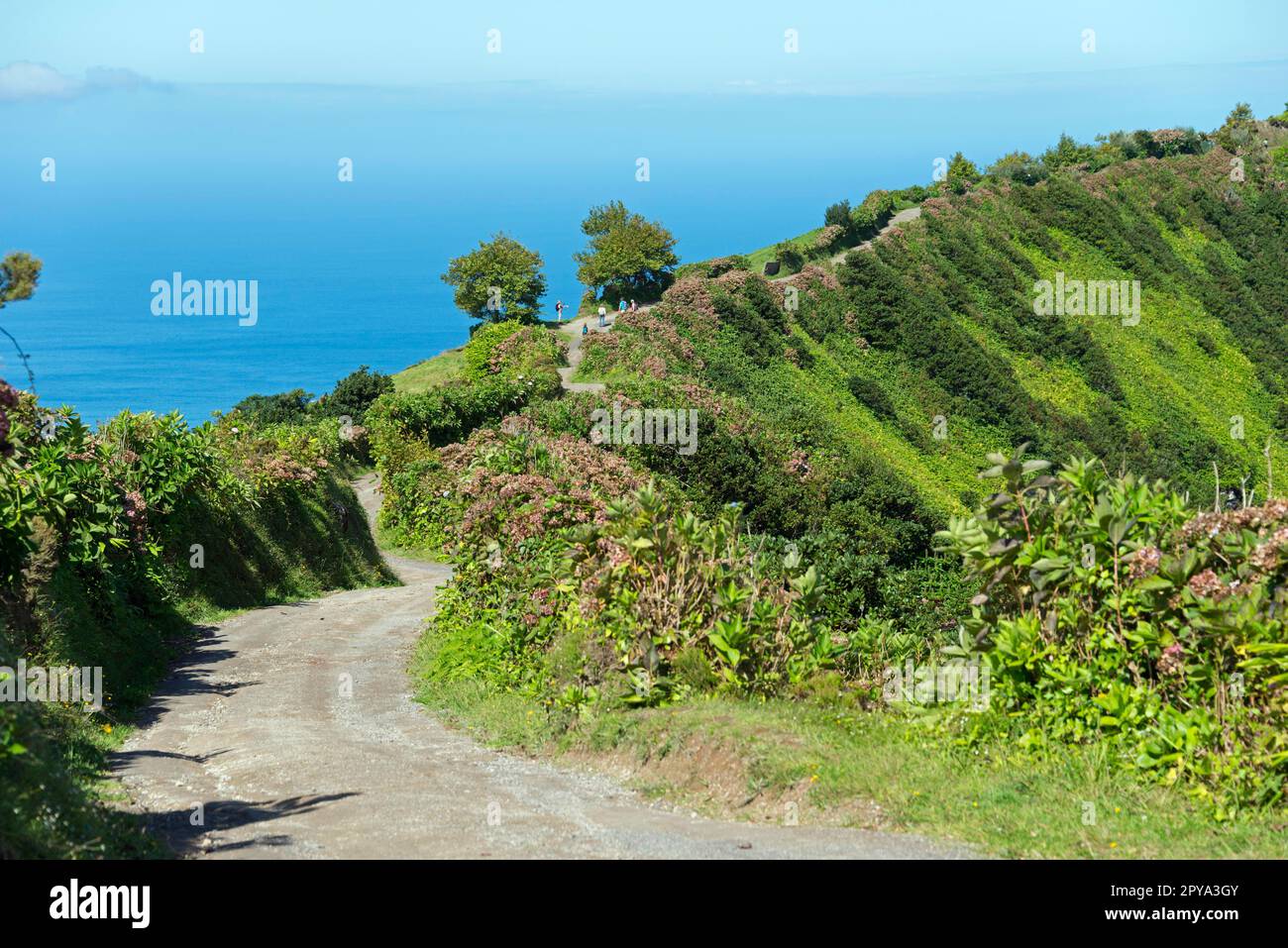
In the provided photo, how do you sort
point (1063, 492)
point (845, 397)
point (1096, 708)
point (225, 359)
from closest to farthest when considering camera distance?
point (1096, 708) → point (1063, 492) → point (845, 397) → point (225, 359)

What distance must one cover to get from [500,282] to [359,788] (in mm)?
51465

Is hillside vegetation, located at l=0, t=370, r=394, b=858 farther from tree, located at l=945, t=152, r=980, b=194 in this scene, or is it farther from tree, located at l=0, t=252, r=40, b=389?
tree, located at l=945, t=152, r=980, b=194

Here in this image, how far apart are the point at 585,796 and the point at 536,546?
20.1ft

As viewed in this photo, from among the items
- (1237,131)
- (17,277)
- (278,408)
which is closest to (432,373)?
(278,408)

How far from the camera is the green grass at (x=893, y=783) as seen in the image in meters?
8.09

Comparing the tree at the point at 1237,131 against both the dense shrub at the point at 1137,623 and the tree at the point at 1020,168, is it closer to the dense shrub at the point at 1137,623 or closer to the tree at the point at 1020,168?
the tree at the point at 1020,168

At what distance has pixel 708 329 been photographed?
5356cm

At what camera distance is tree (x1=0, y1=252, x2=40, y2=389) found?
1334cm

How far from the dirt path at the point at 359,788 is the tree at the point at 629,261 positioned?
1833 inches

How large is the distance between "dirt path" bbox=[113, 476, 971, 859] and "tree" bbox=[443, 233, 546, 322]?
42991mm

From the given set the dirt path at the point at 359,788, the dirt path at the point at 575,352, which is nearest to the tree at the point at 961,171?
the dirt path at the point at 575,352
